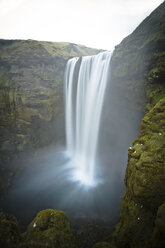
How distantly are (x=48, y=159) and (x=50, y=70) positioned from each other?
12.2 meters

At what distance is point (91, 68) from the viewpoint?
1476cm

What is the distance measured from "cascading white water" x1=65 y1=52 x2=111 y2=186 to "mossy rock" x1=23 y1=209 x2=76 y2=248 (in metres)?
8.73

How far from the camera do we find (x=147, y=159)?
4.36 meters

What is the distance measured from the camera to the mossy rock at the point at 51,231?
3361mm

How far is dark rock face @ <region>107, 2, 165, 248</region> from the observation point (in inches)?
142

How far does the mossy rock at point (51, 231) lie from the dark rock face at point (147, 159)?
1455 mm

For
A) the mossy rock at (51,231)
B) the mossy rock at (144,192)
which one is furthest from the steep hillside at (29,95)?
the mossy rock at (144,192)

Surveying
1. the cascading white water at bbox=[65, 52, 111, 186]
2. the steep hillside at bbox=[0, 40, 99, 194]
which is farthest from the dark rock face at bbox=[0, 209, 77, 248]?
the steep hillside at bbox=[0, 40, 99, 194]

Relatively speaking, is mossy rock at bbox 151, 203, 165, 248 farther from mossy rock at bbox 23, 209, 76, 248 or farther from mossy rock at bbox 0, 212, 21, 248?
mossy rock at bbox 0, 212, 21, 248

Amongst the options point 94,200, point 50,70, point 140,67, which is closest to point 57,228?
point 94,200

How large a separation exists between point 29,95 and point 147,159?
1604 centimetres

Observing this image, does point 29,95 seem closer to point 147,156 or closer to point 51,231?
point 51,231

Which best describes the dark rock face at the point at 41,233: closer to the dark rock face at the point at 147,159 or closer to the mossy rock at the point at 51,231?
the mossy rock at the point at 51,231

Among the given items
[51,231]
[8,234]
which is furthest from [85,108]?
[8,234]
